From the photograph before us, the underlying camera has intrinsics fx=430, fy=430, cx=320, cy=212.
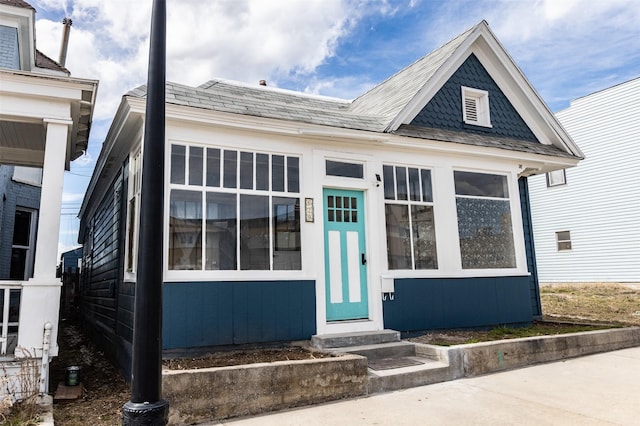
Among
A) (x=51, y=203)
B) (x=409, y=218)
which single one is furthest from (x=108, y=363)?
(x=409, y=218)

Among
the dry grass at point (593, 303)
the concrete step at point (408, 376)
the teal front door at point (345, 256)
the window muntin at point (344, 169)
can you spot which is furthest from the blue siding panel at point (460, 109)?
the dry grass at point (593, 303)

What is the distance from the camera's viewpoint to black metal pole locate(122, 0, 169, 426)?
7.33ft

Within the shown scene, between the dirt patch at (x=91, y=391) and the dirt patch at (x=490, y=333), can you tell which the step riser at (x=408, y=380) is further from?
the dirt patch at (x=91, y=391)

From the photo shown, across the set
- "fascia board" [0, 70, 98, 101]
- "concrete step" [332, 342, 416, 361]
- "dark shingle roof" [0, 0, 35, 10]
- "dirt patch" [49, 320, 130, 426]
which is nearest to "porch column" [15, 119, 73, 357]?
"fascia board" [0, 70, 98, 101]

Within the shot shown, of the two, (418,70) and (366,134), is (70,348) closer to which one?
(366,134)

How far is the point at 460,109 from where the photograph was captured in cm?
820

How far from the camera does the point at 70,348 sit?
880cm

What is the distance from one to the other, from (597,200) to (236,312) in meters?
16.3

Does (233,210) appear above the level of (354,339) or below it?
above

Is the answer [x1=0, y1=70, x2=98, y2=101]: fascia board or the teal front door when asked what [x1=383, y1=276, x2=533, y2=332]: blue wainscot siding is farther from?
[x1=0, y1=70, x2=98, y2=101]: fascia board

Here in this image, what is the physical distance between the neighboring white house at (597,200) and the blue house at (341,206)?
9.24 meters

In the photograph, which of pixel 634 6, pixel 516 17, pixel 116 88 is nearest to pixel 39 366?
pixel 116 88

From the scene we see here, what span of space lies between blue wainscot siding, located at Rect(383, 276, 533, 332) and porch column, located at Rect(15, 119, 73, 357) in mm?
4417

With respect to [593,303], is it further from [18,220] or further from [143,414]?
[18,220]
